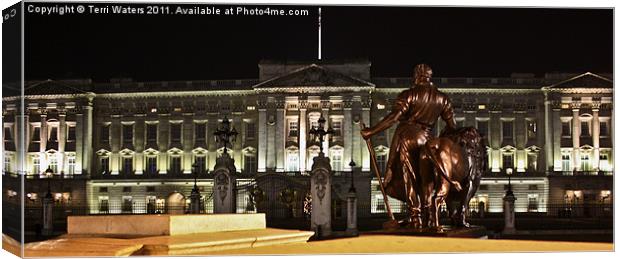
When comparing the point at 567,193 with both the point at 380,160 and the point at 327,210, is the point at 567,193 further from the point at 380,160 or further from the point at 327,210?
the point at 327,210

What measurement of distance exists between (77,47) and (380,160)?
67.3ft


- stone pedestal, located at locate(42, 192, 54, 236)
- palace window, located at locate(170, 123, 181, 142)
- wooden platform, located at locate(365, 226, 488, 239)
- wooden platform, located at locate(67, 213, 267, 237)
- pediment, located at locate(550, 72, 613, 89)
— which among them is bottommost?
stone pedestal, located at locate(42, 192, 54, 236)

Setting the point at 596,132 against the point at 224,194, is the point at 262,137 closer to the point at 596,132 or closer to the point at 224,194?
the point at 596,132

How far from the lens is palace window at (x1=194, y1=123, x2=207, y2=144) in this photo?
4534 cm

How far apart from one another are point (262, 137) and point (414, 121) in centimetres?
3501

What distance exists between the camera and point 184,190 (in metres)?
43.3

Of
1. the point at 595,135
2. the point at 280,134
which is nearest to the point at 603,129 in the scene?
the point at 595,135

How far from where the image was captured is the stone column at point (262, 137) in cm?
4419

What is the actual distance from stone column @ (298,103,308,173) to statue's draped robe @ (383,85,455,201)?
111 feet

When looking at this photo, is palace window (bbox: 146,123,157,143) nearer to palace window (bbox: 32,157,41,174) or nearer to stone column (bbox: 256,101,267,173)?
stone column (bbox: 256,101,267,173)

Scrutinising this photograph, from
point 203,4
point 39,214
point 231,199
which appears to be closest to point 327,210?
point 231,199

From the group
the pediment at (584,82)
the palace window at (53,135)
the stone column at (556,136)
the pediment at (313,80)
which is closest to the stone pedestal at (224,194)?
the pediment at (313,80)

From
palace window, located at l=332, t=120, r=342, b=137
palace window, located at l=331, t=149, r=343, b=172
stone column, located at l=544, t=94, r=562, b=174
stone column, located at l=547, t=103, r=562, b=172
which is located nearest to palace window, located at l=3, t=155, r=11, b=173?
palace window, located at l=331, t=149, r=343, b=172

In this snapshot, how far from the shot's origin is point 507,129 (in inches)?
1790
